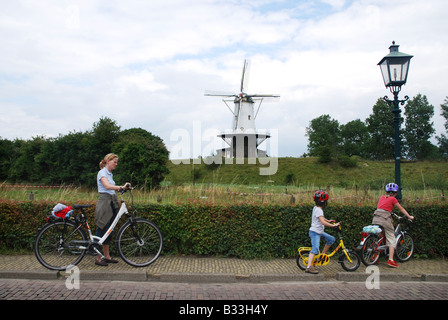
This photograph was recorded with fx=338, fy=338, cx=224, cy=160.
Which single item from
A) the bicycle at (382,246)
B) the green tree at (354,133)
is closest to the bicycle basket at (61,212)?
the bicycle at (382,246)

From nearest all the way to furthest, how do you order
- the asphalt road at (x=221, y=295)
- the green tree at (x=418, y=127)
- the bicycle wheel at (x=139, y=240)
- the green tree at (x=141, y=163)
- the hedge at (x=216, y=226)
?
the asphalt road at (x=221, y=295) < the bicycle wheel at (x=139, y=240) < the hedge at (x=216, y=226) < the green tree at (x=141, y=163) < the green tree at (x=418, y=127)

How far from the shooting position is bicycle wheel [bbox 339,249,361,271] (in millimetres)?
6504

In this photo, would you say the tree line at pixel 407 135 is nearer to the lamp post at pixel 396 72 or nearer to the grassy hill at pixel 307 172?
the grassy hill at pixel 307 172

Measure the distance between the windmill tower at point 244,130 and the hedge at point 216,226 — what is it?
38.4 metres

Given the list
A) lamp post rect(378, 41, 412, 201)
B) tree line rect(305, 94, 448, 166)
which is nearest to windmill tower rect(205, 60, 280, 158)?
tree line rect(305, 94, 448, 166)

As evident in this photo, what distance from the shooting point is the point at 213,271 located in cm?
630

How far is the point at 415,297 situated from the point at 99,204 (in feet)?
18.8

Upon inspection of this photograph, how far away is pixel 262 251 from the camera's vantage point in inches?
287

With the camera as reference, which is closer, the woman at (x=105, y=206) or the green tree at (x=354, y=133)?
the woman at (x=105, y=206)

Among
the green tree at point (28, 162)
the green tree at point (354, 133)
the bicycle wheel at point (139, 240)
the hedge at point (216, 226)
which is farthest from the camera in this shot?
the green tree at point (354, 133)

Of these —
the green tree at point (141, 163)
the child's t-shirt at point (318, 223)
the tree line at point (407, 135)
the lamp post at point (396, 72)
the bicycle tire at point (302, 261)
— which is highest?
the tree line at point (407, 135)

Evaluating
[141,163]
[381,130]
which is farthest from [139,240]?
[381,130]

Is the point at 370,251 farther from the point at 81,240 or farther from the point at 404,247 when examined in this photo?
the point at 81,240

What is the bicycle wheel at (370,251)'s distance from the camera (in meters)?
6.82
